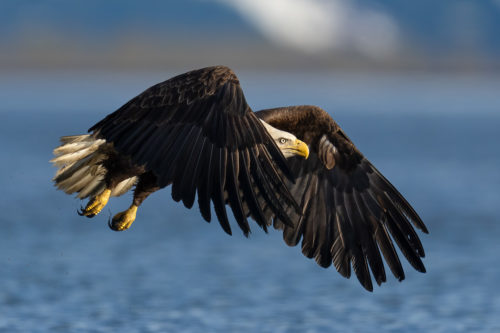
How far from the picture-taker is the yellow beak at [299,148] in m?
7.95

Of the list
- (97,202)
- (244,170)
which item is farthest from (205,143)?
(97,202)

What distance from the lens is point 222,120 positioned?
6.93 metres

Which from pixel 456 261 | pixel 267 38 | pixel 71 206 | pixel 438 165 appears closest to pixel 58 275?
pixel 456 261

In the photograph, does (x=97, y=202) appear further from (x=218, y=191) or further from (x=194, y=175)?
(x=218, y=191)

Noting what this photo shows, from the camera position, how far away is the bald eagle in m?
6.64

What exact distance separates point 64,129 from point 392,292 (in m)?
21.8

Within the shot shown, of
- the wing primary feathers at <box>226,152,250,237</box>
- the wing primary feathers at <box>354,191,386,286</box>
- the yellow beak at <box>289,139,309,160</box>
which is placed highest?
the yellow beak at <box>289,139,309,160</box>

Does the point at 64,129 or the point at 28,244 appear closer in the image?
the point at 28,244

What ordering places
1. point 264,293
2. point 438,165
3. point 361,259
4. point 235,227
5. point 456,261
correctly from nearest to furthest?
point 361,259 < point 264,293 < point 456,261 < point 235,227 < point 438,165

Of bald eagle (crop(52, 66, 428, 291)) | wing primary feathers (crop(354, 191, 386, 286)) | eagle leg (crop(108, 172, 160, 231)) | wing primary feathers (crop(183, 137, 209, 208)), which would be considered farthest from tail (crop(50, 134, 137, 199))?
wing primary feathers (crop(354, 191, 386, 286))

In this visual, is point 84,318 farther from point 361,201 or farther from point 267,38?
point 267,38

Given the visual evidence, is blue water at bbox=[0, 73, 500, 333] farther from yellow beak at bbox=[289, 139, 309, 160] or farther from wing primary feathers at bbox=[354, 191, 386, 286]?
yellow beak at bbox=[289, 139, 309, 160]

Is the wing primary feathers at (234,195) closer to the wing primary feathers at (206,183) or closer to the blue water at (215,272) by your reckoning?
the wing primary feathers at (206,183)

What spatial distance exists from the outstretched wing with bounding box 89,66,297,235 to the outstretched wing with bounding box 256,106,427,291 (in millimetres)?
1148
